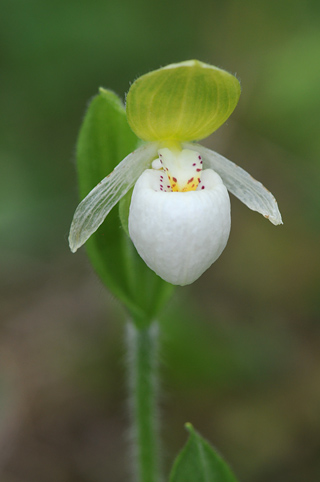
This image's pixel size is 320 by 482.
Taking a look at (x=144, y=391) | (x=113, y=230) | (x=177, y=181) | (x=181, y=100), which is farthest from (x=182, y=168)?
(x=144, y=391)

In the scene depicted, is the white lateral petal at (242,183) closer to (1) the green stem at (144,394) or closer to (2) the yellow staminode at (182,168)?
(2) the yellow staminode at (182,168)

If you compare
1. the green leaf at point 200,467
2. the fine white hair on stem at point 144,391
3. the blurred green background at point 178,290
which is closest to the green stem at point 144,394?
the fine white hair on stem at point 144,391

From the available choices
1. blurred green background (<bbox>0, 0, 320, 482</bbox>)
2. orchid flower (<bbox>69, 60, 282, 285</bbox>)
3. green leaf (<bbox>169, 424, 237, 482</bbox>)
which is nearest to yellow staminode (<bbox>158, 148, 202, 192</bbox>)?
orchid flower (<bbox>69, 60, 282, 285</bbox>)

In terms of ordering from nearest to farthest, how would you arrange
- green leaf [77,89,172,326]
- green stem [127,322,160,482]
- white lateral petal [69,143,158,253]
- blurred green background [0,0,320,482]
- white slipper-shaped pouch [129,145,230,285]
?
white slipper-shaped pouch [129,145,230,285]
white lateral petal [69,143,158,253]
green leaf [77,89,172,326]
green stem [127,322,160,482]
blurred green background [0,0,320,482]

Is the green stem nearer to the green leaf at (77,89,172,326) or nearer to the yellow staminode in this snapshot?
the green leaf at (77,89,172,326)

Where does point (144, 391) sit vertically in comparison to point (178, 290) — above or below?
below

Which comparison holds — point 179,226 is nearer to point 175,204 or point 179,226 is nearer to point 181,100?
point 175,204

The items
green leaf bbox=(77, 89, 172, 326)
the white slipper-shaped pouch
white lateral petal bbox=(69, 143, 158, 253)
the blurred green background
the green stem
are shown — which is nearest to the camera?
the white slipper-shaped pouch
